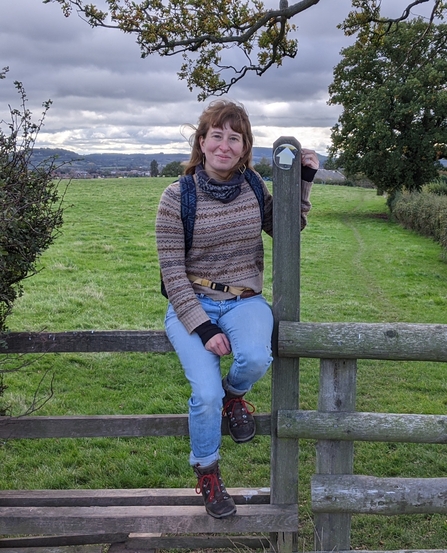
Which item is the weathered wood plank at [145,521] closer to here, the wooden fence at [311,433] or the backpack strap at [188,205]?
the wooden fence at [311,433]

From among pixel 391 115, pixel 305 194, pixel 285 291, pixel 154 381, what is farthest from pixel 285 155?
pixel 391 115

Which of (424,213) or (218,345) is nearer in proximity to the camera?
(218,345)

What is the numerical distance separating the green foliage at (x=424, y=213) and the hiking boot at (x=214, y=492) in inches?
718

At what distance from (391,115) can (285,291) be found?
109ft

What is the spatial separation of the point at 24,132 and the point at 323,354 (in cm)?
240

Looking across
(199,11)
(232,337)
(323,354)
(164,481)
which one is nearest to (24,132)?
(232,337)

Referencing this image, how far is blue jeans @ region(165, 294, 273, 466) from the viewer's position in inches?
131

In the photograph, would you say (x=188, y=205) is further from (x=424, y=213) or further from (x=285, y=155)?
(x=424, y=213)

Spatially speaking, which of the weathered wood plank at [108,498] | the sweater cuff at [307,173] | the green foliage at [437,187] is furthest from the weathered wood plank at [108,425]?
the green foliage at [437,187]

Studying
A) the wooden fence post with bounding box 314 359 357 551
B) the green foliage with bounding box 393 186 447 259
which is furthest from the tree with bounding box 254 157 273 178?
the green foliage with bounding box 393 186 447 259

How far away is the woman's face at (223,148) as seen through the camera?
3.55 meters

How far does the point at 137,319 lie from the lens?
10391mm

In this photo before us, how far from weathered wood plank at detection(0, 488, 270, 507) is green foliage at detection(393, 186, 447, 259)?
1777cm

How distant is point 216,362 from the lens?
3.43 metres
